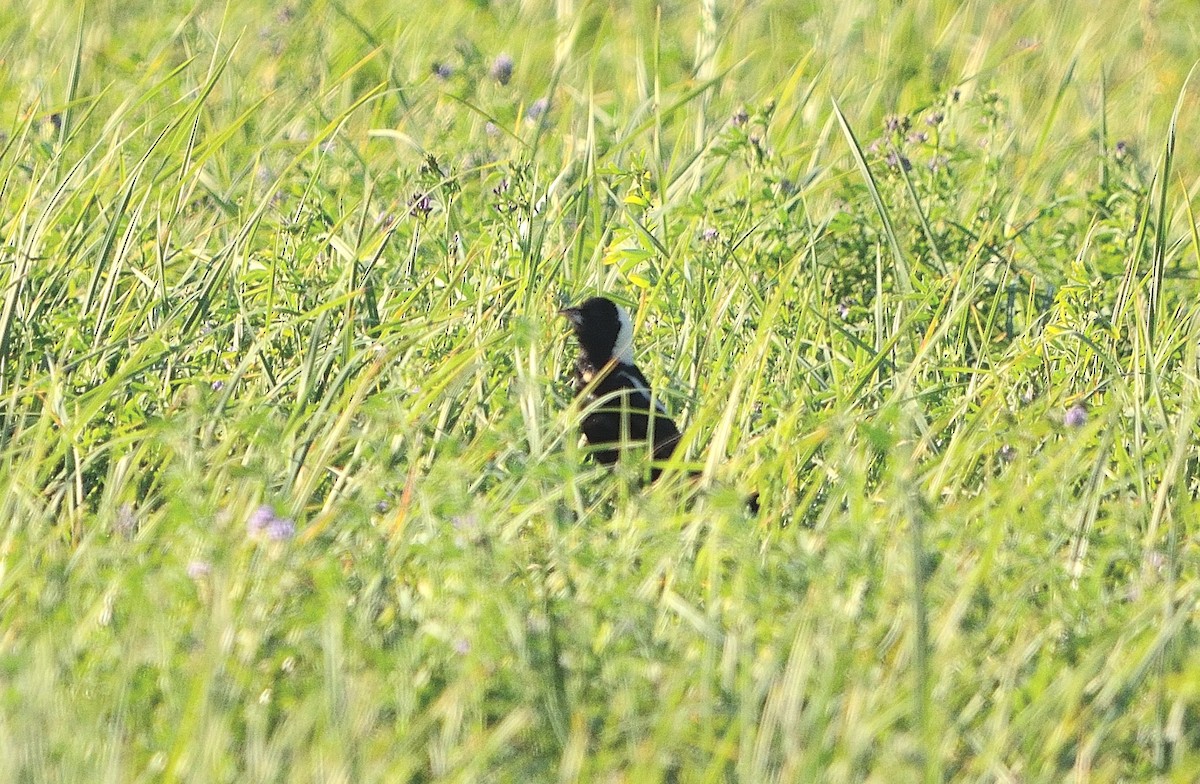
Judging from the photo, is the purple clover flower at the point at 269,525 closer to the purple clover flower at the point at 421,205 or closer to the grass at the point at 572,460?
the grass at the point at 572,460

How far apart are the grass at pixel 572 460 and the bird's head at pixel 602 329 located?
91mm

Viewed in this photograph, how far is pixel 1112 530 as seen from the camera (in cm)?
286

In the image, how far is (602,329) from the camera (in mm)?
3906

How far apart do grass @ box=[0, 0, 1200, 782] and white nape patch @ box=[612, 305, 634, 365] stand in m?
0.07

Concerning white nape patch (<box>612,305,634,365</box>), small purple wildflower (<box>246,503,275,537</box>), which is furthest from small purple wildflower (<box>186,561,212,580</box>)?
white nape patch (<box>612,305,634,365</box>)

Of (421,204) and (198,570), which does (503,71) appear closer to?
(421,204)

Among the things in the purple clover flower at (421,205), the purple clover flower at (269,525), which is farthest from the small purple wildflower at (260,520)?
the purple clover flower at (421,205)

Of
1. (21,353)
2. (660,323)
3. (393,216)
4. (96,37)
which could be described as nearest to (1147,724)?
(660,323)

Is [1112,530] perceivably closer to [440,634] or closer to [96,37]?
[440,634]

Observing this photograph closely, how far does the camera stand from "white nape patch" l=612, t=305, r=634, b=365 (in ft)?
12.7

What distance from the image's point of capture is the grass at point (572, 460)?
2266mm

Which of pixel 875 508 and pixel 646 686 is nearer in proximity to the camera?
pixel 646 686

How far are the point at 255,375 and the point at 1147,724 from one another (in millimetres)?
1950

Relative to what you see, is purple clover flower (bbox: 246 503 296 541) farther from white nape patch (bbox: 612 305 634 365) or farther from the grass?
white nape patch (bbox: 612 305 634 365)
